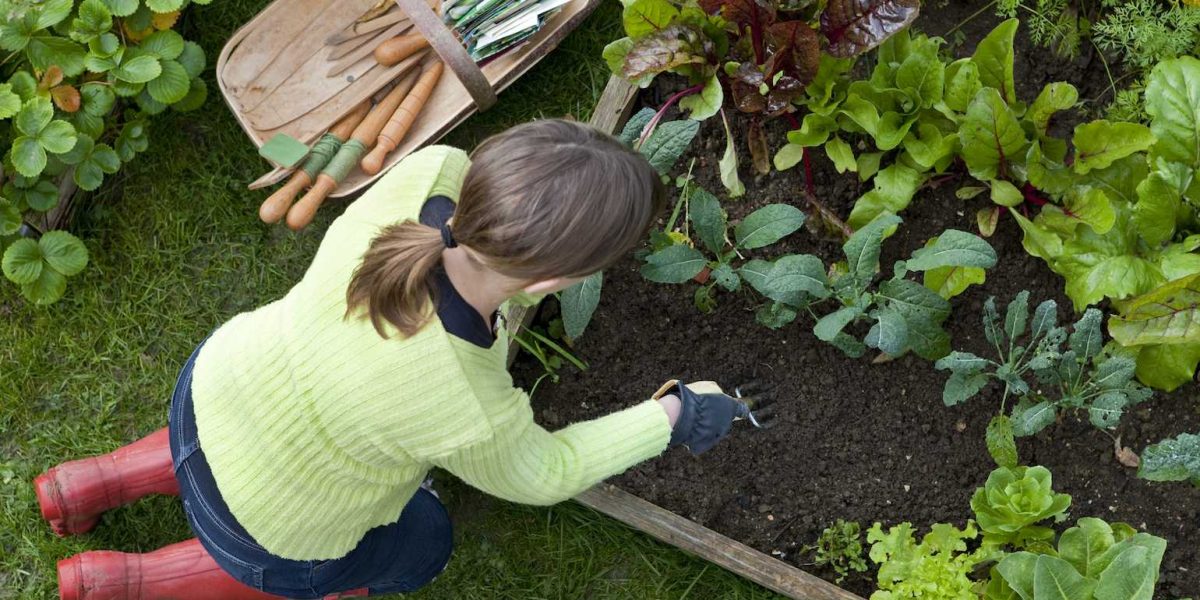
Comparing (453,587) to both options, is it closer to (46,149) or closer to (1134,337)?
(46,149)

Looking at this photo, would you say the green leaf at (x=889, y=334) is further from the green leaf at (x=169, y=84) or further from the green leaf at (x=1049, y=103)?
the green leaf at (x=169, y=84)

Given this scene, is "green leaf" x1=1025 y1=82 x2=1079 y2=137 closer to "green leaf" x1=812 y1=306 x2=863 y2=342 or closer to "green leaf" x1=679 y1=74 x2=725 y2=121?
"green leaf" x1=812 y1=306 x2=863 y2=342

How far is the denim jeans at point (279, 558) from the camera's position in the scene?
7.09 feet

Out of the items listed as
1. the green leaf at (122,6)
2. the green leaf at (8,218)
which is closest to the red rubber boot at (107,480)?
the green leaf at (8,218)

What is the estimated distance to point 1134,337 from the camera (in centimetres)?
223

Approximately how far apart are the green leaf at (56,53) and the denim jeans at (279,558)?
96cm

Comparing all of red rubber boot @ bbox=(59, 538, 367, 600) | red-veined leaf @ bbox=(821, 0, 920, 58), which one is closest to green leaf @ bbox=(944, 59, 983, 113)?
red-veined leaf @ bbox=(821, 0, 920, 58)

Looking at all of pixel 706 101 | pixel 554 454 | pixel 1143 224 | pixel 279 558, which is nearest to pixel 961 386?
pixel 1143 224

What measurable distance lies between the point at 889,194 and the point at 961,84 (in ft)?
0.86

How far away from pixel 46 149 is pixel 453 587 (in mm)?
1448

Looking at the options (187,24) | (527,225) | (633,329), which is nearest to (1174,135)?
(633,329)

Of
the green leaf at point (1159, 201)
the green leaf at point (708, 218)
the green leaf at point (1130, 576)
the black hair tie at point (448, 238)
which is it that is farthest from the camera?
the green leaf at point (708, 218)

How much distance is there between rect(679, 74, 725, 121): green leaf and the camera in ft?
7.95

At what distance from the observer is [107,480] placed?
8.99 ft
